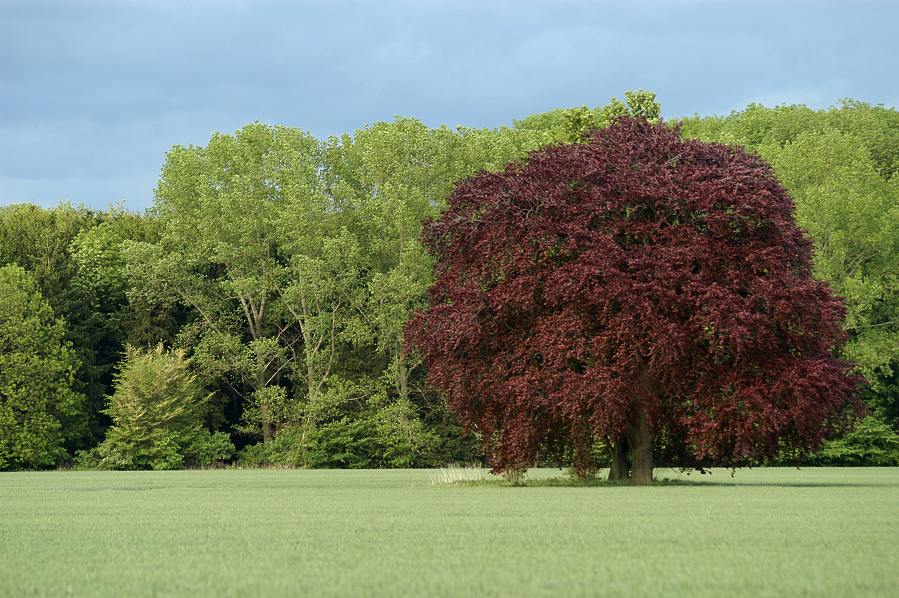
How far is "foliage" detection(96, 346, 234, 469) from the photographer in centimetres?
6662

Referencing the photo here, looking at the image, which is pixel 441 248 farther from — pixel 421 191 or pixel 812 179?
pixel 812 179

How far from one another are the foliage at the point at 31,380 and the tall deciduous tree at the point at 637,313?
118 feet

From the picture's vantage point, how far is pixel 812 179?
69000 mm

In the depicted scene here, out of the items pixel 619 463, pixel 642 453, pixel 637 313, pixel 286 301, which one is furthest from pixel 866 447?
pixel 637 313

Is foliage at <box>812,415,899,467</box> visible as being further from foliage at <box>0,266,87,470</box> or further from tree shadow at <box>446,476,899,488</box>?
foliage at <box>0,266,87,470</box>

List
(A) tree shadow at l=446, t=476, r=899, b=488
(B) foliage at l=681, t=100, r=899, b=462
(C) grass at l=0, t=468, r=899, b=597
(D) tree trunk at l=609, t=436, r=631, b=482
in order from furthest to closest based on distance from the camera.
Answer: (B) foliage at l=681, t=100, r=899, b=462, (D) tree trunk at l=609, t=436, r=631, b=482, (A) tree shadow at l=446, t=476, r=899, b=488, (C) grass at l=0, t=468, r=899, b=597

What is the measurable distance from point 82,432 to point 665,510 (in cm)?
5377

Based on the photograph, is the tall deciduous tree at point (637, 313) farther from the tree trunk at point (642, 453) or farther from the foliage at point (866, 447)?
the foliage at point (866, 447)

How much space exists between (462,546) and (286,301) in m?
54.9

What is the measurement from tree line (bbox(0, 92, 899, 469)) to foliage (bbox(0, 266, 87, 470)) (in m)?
0.13

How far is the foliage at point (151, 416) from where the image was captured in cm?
6662

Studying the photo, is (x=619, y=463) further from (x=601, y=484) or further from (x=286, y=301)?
(x=286, y=301)

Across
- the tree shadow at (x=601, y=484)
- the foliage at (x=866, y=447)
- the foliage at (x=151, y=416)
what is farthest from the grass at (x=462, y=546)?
the foliage at (x=151, y=416)

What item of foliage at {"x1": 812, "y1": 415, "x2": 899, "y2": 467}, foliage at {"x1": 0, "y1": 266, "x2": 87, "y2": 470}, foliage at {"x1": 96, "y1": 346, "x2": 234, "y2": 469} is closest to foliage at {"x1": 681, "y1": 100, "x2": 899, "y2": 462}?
foliage at {"x1": 812, "y1": 415, "x2": 899, "y2": 467}
